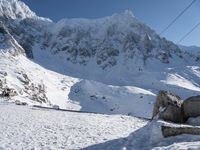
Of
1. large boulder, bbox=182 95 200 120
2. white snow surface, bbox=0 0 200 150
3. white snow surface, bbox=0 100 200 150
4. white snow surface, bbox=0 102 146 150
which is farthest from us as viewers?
large boulder, bbox=182 95 200 120

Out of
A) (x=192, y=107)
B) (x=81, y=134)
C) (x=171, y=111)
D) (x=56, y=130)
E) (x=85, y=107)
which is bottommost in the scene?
(x=81, y=134)

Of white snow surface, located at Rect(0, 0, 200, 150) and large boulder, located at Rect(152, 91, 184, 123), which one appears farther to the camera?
large boulder, located at Rect(152, 91, 184, 123)

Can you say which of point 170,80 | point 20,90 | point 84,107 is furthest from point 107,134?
point 170,80

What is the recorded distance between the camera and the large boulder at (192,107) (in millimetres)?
23078

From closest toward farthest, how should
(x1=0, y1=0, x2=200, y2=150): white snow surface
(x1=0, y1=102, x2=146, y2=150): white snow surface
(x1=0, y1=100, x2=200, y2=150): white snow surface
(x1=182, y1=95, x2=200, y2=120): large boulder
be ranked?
(x1=0, y1=100, x2=200, y2=150): white snow surface, (x1=0, y1=0, x2=200, y2=150): white snow surface, (x1=0, y1=102, x2=146, y2=150): white snow surface, (x1=182, y1=95, x2=200, y2=120): large boulder

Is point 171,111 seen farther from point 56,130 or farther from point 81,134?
point 56,130

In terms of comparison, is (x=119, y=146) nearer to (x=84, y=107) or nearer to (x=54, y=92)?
(x=84, y=107)

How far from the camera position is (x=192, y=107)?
23.4 m

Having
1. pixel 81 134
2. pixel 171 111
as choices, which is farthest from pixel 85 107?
pixel 81 134

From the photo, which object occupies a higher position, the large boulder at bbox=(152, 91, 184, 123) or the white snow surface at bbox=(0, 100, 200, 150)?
the large boulder at bbox=(152, 91, 184, 123)

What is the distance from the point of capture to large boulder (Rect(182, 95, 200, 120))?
23078mm

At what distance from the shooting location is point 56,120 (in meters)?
26.7

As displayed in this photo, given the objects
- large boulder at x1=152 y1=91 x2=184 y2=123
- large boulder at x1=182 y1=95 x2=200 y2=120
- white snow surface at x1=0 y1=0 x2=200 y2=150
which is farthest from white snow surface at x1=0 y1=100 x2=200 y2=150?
large boulder at x1=182 y1=95 x2=200 y2=120

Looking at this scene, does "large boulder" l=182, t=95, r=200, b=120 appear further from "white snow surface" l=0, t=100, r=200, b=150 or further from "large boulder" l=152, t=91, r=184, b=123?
"white snow surface" l=0, t=100, r=200, b=150
